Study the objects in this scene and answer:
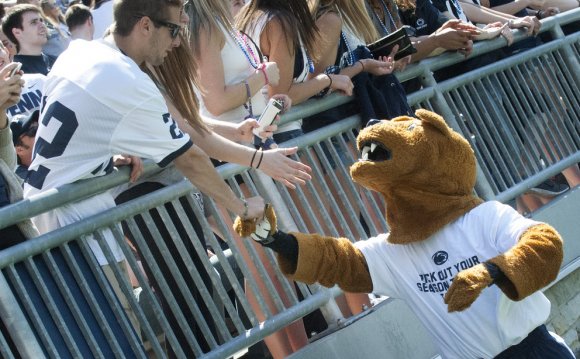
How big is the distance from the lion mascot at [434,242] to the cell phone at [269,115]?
65 cm

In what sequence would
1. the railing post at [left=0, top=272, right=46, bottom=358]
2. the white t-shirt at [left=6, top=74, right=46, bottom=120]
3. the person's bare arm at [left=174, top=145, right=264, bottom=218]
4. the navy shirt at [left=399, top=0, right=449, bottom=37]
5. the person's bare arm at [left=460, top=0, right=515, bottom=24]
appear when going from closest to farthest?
the railing post at [left=0, top=272, right=46, bottom=358], the person's bare arm at [left=174, top=145, right=264, bottom=218], the white t-shirt at [left=6, top=74, right=46, bottom=120], the navy shirt at [left=399, top=0, right=449, bottom=37], the person's bare arm at [left=460, top=0, right=515, bottom=24]

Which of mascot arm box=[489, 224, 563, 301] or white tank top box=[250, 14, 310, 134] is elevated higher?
white tank top box=[250, 14, 310, 134]

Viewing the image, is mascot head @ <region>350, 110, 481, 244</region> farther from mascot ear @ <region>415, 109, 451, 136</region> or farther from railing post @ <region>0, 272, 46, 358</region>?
railing post @ <region>0, 272, 46, 358</region>

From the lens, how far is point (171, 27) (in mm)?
4734

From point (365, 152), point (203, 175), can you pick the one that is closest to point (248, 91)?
point (203, 175)

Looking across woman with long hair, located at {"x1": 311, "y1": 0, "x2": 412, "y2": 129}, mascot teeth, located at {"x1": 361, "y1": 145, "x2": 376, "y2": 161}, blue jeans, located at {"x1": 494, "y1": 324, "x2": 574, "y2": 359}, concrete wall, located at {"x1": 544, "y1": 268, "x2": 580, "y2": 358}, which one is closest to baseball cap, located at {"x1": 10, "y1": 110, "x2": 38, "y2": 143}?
woman with long hair, located at {"x1": 311, "y1": 0, "x2": 412, "y2": 129}

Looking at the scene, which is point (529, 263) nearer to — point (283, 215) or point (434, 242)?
point (434, 242)

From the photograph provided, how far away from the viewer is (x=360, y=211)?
6.09 m

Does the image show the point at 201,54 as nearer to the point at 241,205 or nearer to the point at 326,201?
the point at 326,201

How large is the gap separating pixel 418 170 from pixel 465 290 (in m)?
0.76

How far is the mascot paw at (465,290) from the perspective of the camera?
12.4ft

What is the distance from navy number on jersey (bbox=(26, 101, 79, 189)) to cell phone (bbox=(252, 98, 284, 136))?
0.96 metres

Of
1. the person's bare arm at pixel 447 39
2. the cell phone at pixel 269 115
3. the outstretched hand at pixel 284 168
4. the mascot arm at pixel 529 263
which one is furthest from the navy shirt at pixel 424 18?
the mascot arm at pixel 529 263

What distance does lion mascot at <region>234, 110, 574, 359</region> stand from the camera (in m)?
4.32
